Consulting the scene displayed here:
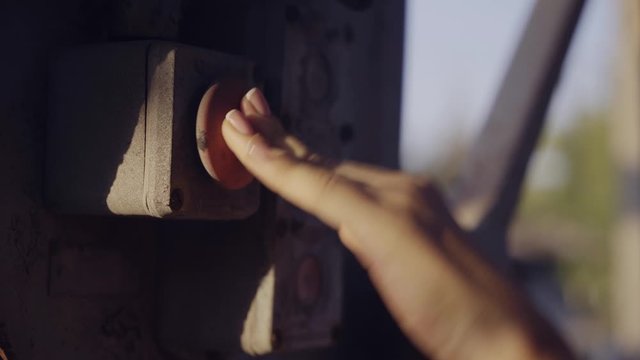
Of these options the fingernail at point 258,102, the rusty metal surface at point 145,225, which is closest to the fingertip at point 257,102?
the fingernail at point 258,102

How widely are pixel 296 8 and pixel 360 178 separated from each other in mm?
353

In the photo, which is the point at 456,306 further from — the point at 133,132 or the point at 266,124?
the point at 133,132

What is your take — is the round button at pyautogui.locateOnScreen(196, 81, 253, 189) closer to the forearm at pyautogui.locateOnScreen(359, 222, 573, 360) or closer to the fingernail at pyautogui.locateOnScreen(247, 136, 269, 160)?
the fingernail at pyautogui.locateOnScreen(247, 136, 269, 160)

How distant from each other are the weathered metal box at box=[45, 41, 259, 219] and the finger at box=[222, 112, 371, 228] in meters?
0.06

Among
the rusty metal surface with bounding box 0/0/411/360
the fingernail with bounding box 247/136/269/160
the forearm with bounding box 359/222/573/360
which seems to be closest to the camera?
the forearm with bounding box 359/222/573/360

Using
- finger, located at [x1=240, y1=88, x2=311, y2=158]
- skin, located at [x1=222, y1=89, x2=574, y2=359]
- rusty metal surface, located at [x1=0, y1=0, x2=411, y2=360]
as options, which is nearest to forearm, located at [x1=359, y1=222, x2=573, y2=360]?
skin, located at [x1=222, y1=89, x2=574, y2=359]

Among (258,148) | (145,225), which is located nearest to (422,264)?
(258,148)

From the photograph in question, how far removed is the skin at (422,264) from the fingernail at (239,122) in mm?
66

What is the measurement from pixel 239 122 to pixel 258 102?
3 cm

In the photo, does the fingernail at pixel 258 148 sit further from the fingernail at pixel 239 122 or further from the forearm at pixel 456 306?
the forearm at pixel 456 306

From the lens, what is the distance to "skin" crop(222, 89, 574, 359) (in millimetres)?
638

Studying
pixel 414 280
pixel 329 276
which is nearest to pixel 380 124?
pixel 329 276

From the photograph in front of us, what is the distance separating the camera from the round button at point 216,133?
842 mm

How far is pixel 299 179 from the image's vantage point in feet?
2.42
